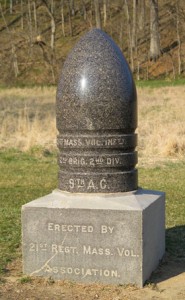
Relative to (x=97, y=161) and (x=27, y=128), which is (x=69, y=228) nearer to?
(x=97, y=161)

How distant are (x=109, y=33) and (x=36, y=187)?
143 ft

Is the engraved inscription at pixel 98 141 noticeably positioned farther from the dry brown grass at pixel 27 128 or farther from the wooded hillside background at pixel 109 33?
the wooded hillside background at pixel 109 33

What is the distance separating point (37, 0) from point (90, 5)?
861 cm

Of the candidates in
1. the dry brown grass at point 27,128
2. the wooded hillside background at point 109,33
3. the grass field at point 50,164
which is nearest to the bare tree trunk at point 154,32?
the wooded hillside background at point 109,33

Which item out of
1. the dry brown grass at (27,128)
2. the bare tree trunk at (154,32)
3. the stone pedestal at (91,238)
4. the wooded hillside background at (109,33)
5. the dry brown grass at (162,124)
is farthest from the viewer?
the wooded hillside background at (109,33)

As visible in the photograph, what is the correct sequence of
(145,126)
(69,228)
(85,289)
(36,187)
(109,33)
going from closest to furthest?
(85,289) < (69,228) < (36,187) < (145,126) < (109,33)

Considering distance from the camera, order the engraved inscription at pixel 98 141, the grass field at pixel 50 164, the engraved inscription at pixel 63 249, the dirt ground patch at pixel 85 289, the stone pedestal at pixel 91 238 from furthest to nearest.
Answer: the grass field at pixel 50 164
the engraved inscription at pixel 98 141
the engraved inscription at pixel 63 249
the stone pedestal at pixel 91 238
the dirt ground patch at pixel 85 289

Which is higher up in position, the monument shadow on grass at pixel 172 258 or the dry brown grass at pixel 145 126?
the dry brown grass at pixel 145 126

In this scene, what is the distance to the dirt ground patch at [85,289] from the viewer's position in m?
5.54

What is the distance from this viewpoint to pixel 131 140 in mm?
Answer: 6293

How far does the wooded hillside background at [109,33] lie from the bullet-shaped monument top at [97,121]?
34981 mm

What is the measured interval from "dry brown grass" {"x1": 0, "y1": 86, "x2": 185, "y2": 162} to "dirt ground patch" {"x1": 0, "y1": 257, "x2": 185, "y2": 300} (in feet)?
26.7

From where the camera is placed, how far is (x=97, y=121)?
611 centimetres

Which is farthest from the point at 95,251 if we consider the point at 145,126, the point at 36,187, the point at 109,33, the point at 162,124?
the point at 109,33
